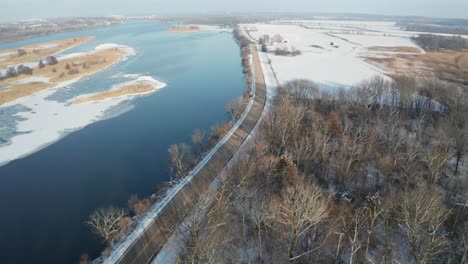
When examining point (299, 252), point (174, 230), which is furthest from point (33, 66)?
point (299, 252)

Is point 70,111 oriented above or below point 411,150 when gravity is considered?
below

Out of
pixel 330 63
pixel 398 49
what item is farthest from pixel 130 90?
pixel 398 49

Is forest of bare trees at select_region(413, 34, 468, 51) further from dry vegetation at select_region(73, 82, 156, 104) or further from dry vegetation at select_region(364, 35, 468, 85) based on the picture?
dry vegetation at select_region(73, 82, 156, 104)

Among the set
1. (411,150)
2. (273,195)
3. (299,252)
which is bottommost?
(299,252)

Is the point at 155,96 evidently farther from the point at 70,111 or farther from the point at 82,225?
the point at 82,225

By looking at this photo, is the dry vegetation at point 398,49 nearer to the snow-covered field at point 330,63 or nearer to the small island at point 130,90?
the snow-covered field at point 330,63

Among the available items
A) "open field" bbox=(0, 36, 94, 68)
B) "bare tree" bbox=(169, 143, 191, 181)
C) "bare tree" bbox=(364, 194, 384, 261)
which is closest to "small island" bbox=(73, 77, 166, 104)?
"bare tree" bbox=(169, 143, 191, 181)

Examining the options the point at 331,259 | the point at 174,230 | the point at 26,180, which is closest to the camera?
the point at 331,259
